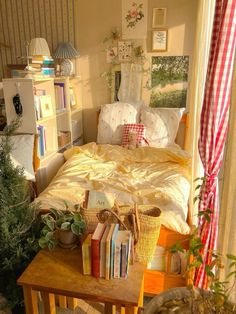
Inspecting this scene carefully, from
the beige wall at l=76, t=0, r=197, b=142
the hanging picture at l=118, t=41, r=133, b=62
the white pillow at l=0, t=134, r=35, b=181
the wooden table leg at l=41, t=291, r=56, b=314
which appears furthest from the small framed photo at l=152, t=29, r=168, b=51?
the wooden table leg at l=41, t=291, r=56, b=314

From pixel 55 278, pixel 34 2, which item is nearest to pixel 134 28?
pixel 34 2

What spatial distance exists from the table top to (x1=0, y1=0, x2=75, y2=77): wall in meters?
2.74

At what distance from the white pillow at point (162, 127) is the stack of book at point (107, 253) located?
1890 mm

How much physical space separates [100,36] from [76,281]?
2836mm

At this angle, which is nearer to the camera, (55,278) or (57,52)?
(55,278)

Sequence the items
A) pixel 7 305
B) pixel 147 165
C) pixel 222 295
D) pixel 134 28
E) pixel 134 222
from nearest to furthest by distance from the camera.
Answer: pixel 222 295
pixel 134 222
pixel 7 305
pixel 147 165
pixel 134 28

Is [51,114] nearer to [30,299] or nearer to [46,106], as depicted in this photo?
[46,106]

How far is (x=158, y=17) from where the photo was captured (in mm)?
2990

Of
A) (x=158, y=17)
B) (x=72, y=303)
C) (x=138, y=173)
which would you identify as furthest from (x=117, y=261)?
(x=158, y=17)

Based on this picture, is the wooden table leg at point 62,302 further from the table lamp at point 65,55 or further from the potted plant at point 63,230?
the table lamp at point 65,55

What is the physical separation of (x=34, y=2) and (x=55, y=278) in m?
3.22

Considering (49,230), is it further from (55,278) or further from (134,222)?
(134,222)

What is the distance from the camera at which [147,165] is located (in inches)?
102

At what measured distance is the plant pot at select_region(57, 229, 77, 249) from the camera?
1347 millimetres
